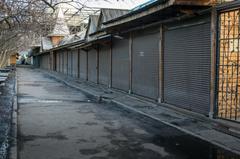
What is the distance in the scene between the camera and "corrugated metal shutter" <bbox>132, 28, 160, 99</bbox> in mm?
16141

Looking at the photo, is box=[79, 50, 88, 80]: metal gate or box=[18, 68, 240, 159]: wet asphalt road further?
box=[79, 50, 88, 80]: metal gate

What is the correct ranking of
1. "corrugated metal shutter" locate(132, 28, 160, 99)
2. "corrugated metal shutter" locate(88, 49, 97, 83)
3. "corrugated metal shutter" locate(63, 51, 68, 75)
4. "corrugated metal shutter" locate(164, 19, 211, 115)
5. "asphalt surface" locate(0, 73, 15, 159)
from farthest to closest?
"corrugated metal shutter" locate(63, 51, 68, 75) → "corrugated metal shutter" locate(88, 49, 97, 83) → "corrugated metal shutter" locate(132, 28, 160, 99) → "corrugated metal shutter" locate(164, 19, 211, 115) → "asphalt surface" locate(0, 73, 15, 159)

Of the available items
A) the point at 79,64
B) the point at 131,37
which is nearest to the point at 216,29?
the point at 131,37

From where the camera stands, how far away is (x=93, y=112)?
47.2 feet

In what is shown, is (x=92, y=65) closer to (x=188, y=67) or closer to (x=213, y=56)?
(x=188, y=67)

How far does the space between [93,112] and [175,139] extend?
555 centimetres

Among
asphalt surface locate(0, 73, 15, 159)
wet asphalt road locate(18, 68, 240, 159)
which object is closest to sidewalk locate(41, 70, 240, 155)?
wet asphalt road locate(18, 68, 240, 159)

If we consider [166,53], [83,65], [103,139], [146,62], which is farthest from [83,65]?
[103,139]

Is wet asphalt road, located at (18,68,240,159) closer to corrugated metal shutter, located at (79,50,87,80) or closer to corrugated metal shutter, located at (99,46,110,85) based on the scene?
corrugated metal shutter, located at (99,46,110,85)

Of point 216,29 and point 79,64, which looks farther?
point 79,64

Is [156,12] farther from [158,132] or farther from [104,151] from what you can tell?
[104,151]

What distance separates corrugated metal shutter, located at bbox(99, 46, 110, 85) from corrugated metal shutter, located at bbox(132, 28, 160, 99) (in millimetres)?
5519

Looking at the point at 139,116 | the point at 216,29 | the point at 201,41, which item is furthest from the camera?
the point at 139,116

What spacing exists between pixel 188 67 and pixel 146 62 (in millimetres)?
4312
